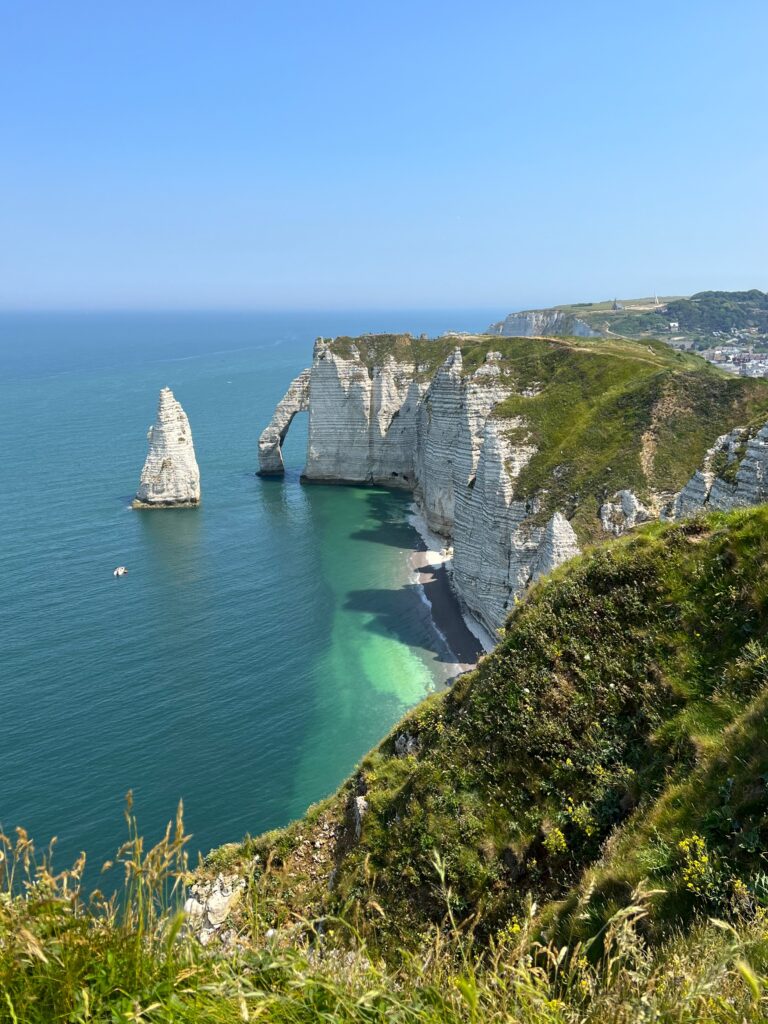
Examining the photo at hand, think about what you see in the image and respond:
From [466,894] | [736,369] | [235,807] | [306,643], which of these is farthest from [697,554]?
[736,369]

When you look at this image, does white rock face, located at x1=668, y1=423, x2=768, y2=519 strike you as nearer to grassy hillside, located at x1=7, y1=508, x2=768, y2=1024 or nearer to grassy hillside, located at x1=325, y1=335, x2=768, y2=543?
grassy hillside, located at x1=7, y1=508, x2=768, y2=1024

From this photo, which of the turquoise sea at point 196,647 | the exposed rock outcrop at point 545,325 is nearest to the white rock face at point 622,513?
the turquoise sea at point 196,647

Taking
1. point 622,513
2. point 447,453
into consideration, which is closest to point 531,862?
point 622,513

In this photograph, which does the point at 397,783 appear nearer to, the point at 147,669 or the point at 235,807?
the point at 235,807

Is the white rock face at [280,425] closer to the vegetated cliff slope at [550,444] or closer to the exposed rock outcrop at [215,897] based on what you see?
the vegetated cliff slope at [550,444]

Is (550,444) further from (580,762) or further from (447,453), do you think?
(580,762)

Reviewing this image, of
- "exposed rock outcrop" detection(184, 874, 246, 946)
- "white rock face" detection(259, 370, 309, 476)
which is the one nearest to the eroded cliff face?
"white rock face" detection(259, 370, 309, 476)
